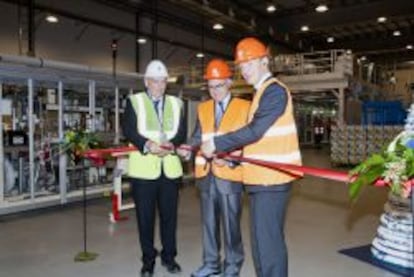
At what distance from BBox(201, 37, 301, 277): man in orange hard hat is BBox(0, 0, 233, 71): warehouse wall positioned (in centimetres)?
1150

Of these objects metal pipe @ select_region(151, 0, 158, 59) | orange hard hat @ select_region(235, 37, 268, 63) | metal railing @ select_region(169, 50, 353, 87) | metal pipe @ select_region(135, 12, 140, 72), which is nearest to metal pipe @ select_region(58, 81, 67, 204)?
orange hard hat @ select_region(235, 37, 268, 63)

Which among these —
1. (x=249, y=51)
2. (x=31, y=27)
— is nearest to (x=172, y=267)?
(x=249, y=51)

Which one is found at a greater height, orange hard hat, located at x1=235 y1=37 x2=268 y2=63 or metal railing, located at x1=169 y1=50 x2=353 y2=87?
metal railing, located at x1=169 y1=50 x2=353 y2=87

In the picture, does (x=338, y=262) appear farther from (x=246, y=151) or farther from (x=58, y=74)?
(x=58, y=74)

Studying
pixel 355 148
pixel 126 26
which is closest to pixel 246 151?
pixel 355 148

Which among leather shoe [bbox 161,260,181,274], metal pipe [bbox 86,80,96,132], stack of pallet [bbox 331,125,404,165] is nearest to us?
leather shoe [bbox 161,260,181,274]

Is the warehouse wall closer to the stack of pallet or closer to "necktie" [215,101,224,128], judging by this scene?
the stack of pallet

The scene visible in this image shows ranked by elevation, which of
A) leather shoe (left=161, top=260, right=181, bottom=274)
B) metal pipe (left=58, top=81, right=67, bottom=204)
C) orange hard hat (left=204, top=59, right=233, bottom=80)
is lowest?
leather shoe (left=161, top=260, right=181, bottom=274)

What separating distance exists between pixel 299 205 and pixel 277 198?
5.12 m

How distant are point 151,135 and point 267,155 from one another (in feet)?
4.57

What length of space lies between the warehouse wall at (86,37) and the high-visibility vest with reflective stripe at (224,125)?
10.6 meters

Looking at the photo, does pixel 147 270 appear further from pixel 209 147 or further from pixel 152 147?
pixel 209 147

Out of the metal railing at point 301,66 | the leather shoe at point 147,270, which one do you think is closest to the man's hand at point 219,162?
the leather shoe at point 147,270

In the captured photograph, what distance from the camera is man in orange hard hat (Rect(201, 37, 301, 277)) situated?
8.45 ft
